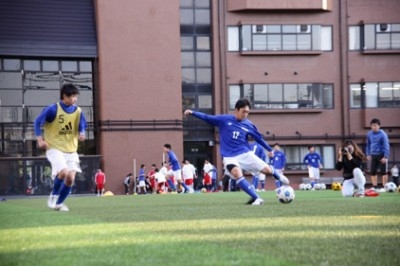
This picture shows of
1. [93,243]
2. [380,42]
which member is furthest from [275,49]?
[93,243]

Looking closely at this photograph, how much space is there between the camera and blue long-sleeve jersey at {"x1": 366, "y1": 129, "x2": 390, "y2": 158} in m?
26.1

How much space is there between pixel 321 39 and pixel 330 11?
193 cm

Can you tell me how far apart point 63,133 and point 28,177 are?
30741 millimetres

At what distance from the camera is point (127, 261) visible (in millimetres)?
6281

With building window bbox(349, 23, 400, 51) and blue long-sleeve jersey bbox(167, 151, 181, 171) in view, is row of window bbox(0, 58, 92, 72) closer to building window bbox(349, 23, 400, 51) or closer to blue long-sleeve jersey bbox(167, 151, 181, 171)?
blue long-sleeve jersey bbox(167, 151, 181, 171)

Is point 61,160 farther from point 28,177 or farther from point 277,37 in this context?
point 277,37

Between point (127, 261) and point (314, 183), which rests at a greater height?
point (127, 261)

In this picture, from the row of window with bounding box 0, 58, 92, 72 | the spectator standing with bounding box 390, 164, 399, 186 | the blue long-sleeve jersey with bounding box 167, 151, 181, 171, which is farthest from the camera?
→ the row of window with bounding box 0, 58, 92, 72

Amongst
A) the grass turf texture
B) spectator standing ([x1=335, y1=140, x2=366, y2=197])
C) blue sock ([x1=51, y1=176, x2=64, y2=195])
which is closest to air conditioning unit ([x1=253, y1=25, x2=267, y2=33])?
spectator standing ([x1=335, y1=140, x2=366, y2=197])

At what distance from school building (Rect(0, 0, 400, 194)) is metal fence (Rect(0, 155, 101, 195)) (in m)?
3.63

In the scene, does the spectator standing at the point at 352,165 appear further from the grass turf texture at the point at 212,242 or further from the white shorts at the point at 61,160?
the grass turf texture at the point at 212,242

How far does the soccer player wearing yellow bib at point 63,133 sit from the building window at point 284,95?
125 feet

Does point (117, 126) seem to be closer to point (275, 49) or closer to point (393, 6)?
point (275, 49)

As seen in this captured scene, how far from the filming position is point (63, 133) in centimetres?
1625
